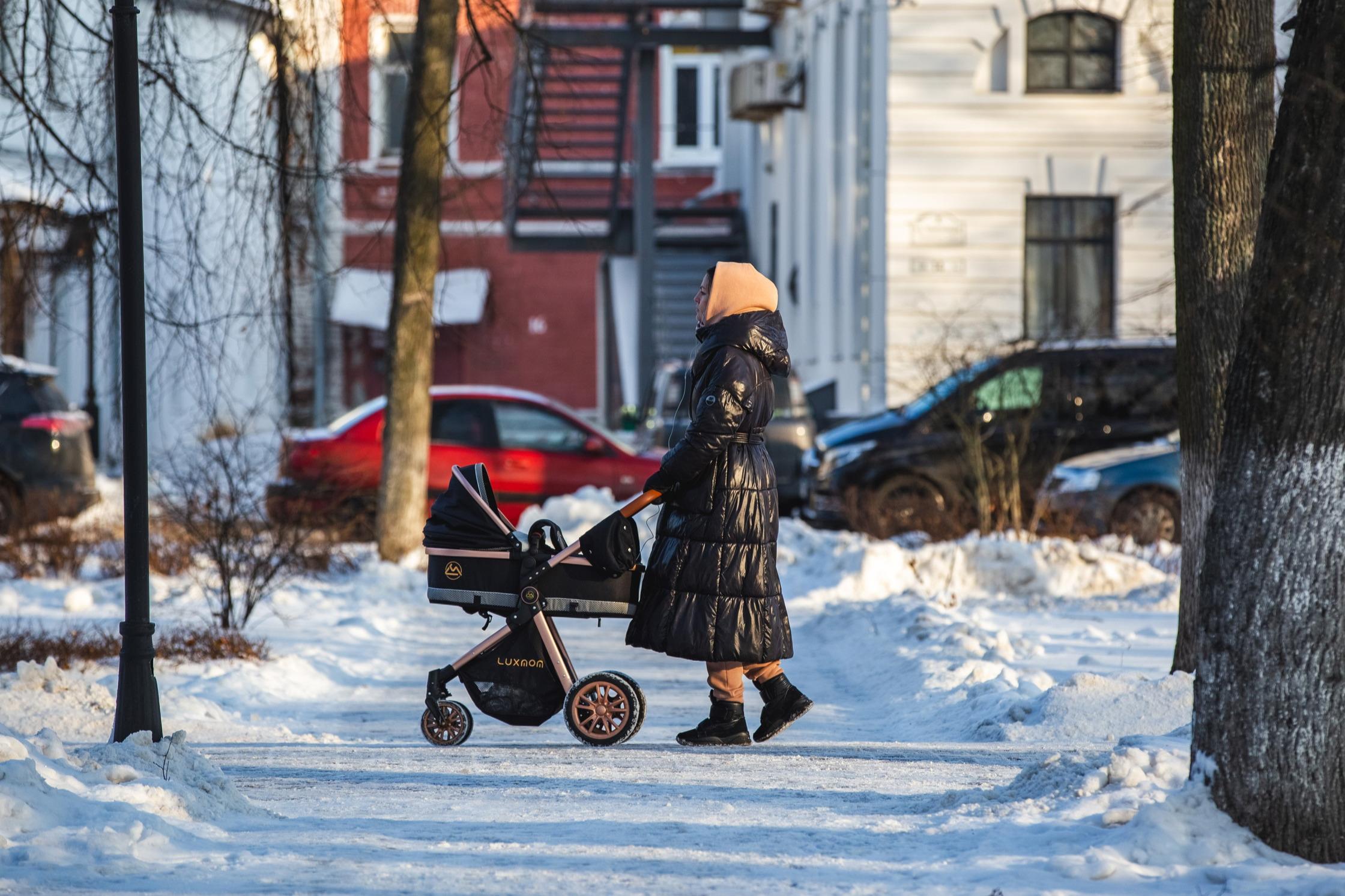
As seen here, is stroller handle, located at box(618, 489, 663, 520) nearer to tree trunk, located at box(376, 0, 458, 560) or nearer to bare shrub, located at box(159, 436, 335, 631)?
bare shrub, located at box(159, 436, 335, 631)

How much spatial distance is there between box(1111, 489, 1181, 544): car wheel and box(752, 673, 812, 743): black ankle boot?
775 cm

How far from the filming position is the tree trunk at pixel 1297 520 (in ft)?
14.8

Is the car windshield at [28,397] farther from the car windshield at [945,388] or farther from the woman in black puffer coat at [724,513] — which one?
the woman in black puffer coat at [724,513]

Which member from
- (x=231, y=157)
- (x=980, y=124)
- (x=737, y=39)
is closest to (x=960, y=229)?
(x=980, y=124)

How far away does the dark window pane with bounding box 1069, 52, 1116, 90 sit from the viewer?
874 inches

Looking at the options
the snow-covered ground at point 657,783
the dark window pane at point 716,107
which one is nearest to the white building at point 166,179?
the snow-covered ground at point 657,783

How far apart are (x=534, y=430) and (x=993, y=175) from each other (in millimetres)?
8792

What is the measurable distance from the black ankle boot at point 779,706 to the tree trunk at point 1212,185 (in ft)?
6.50

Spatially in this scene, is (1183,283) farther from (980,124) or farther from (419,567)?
(980,124)

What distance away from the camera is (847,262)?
76.2ft

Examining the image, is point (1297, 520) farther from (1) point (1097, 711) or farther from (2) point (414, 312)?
(2) point (414, 312)

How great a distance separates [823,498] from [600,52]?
16279mm

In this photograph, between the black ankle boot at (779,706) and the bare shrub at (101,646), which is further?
the bare shrub at (101,646)

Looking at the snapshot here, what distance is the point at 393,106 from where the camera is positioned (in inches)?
734
